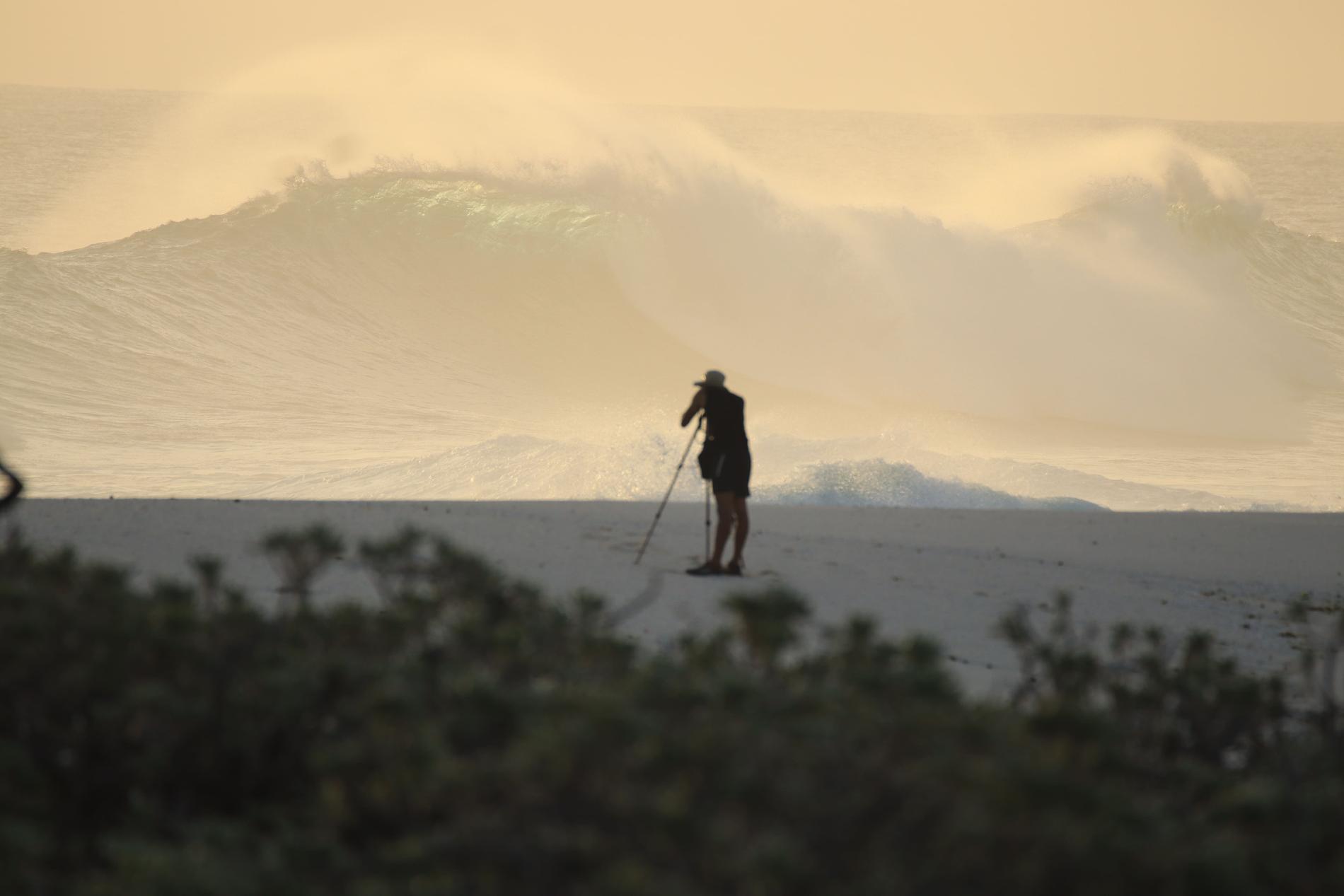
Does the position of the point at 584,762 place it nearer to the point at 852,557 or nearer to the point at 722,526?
the point at 722,526

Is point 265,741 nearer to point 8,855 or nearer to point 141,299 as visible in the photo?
point 8,855

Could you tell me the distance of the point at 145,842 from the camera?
99.7 inches

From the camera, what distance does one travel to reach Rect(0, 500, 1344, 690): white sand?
7.38 metres

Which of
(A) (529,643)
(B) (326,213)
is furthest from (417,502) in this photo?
(B) (326,213)

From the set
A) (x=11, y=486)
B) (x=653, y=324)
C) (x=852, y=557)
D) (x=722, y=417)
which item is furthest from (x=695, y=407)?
(x=653, y=324)

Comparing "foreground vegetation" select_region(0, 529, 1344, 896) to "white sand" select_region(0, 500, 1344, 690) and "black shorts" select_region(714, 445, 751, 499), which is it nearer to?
"white sand" select_region(0, 500, 1344, 690)

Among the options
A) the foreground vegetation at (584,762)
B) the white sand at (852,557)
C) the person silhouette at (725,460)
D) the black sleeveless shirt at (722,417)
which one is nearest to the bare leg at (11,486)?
the foreground vegetation at (584,762)

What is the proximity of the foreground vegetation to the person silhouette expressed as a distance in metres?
4.41

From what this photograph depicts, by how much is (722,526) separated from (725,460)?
434 millimetres

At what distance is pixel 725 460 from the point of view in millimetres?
8297

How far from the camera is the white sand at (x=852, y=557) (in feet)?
24.2

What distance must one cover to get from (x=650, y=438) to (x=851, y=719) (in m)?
12.4

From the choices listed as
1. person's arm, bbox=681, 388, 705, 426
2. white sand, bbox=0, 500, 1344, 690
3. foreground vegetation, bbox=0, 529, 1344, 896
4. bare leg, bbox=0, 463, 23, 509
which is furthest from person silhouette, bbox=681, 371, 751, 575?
foreground vegetation, bbox=0, 529, 1344, 896

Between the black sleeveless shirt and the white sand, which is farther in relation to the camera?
the black sleeveless shirt
